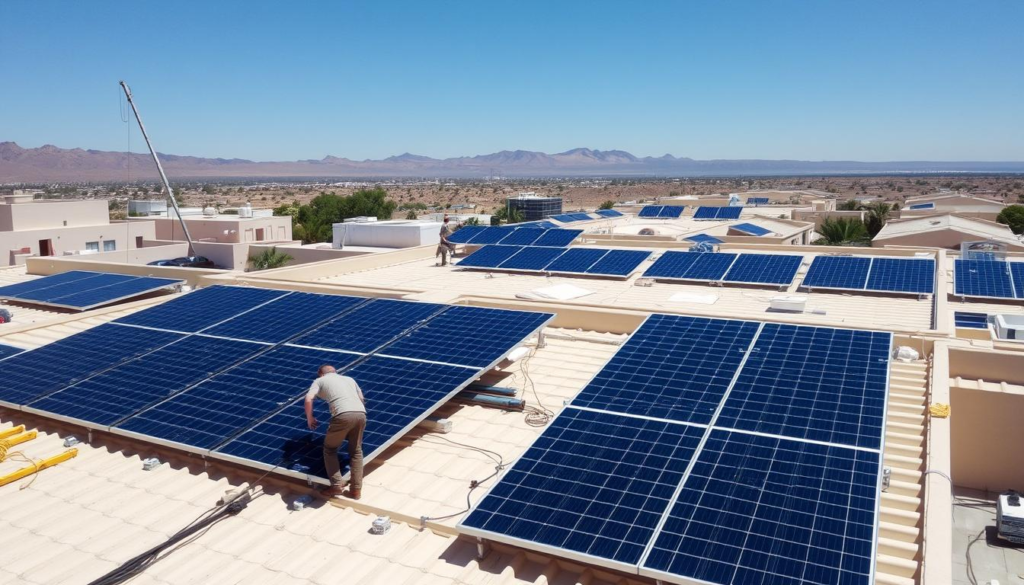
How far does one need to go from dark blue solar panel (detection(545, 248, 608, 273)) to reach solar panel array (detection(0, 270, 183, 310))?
12905mm

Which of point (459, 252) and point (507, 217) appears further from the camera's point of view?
point (507, 217)

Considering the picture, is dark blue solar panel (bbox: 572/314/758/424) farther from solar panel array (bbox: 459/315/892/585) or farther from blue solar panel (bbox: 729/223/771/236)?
blue solar panel (bbox: 729/223/771/236)

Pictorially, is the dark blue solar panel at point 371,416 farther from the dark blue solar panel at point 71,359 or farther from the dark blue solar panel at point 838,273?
the dark blue solar panel at point 838,273

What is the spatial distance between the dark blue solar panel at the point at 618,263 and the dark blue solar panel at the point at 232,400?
14.1m

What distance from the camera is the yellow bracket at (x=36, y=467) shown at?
9.74 m

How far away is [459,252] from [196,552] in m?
24.3

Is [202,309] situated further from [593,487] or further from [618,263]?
[618,263]

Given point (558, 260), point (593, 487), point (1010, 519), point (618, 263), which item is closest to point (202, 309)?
point (593, 487)

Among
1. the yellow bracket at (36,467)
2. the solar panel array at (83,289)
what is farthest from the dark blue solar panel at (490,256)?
the yellow bracket at (36,467)

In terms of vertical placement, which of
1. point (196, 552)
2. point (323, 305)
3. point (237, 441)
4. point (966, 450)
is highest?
point (323, 305)

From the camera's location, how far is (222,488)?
9.29 metres

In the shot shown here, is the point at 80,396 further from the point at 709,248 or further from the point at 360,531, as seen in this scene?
the point at 709,248

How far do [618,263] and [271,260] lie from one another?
2145cm

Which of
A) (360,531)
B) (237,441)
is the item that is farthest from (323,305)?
(360,531)
